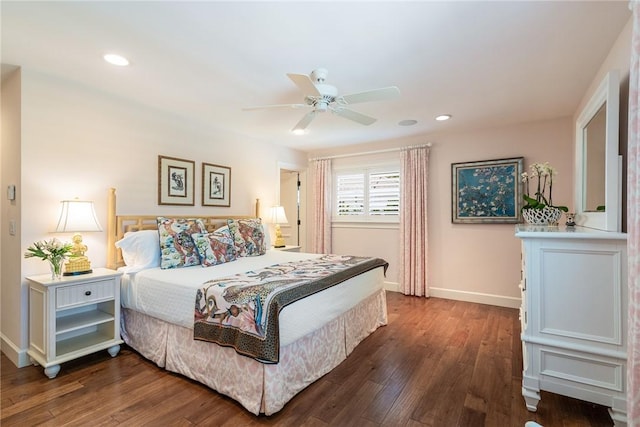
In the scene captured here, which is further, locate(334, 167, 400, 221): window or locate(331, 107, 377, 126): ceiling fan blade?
locate(334, 167, 400, 221): window

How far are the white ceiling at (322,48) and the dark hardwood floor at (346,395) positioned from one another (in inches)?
98.0

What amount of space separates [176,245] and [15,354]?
1.51m

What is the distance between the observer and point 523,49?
2180 mm

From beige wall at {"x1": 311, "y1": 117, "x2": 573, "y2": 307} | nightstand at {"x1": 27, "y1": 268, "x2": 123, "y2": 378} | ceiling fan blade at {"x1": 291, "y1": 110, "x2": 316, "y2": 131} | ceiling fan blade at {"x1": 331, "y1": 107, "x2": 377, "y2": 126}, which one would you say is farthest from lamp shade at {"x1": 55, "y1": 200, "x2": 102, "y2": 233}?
beige wall at {"x1": 311, "y1": 117, "x2": 573, "y2": 307}

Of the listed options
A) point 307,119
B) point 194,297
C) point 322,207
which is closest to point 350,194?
point 322,207

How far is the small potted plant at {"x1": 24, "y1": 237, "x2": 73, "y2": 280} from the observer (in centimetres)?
237

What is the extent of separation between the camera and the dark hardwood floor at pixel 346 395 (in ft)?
6.08

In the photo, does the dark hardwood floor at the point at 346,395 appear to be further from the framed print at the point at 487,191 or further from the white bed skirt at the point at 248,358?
the framed print at the point at 487,191

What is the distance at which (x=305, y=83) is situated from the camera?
6.88ft

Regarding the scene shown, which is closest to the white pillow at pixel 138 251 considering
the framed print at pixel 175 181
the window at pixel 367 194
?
the framed print at pixel 175 181

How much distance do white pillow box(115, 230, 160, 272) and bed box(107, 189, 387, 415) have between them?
1.1 inches

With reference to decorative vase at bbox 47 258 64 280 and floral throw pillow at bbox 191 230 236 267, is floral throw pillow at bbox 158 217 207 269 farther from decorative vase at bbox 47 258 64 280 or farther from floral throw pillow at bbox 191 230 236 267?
decorative vase at bbox 47 258 64 280

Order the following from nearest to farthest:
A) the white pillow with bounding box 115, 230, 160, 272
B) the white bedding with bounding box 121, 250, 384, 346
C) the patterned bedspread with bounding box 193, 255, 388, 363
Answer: the patterned bedspread with bounding box 193, 255, 388, 363 < the white bedding with bounding box 121, 250, 384, 346 < the white pillow with bounding box 115, 230, 160, 272

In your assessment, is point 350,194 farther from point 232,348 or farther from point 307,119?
point 232,348
